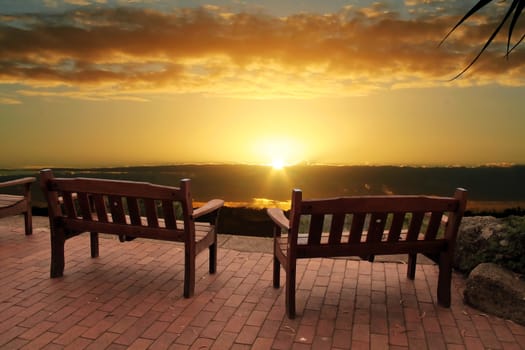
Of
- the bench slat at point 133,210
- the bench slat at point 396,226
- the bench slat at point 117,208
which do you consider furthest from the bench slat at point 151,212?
the bench slat at point 396,226

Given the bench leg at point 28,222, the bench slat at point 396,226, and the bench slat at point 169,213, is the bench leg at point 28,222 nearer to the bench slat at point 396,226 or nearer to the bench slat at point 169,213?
the bench slat at point 169,213

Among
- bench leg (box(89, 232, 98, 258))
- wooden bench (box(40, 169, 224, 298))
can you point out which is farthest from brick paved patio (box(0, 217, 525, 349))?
wooden bench (box(40, 169, 224, 298))

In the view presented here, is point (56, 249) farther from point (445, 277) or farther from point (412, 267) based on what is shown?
point (445, 277)

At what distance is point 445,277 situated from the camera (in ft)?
12.6

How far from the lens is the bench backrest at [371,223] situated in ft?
11.2

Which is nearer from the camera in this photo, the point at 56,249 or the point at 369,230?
the point at 369,230

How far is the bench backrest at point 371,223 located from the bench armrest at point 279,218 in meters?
0.16

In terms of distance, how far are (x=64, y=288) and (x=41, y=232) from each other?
2292 millimetres

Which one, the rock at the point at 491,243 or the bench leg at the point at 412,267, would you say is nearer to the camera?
the rock at the point at 491,243

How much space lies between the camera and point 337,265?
4.82 metres

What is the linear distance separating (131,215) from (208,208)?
0.69 m

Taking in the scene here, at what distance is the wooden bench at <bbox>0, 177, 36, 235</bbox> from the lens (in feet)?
18.3

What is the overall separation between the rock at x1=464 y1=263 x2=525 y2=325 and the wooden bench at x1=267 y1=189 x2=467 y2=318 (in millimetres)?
218

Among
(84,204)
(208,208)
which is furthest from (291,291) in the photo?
(84,204)
